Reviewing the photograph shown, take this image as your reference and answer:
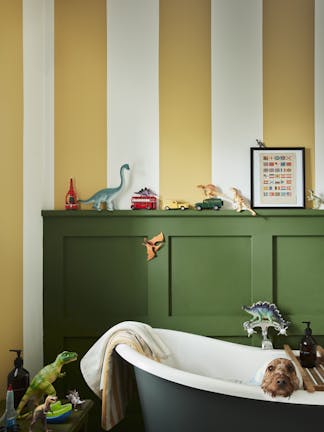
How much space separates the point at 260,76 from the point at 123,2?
3.04 feet

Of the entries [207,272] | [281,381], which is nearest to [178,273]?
[207,272]

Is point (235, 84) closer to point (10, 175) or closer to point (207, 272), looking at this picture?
point (207, 272)

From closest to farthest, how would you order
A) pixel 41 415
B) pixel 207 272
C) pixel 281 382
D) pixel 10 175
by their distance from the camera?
pixel 281 382 → pixel 41 415 → pixel 10 175 → pixel 207 272

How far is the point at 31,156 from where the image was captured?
9.20 feet

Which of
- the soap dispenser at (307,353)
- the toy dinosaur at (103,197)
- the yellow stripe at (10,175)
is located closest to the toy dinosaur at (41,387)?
the yellow stripe at (10,175)

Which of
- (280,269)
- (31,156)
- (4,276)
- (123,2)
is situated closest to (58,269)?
(4,276)

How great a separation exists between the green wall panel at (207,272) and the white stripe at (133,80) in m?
0.59

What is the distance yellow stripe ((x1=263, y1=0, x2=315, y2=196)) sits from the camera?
2.93 m

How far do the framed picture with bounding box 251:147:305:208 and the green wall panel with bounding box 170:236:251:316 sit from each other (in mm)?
314

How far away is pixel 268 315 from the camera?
2.80 meters

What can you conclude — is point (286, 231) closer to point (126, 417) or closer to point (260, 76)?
point (260, 76)

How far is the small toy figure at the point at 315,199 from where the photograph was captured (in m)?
2.86

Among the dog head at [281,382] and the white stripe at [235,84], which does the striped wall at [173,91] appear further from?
the dog head at [281,382]

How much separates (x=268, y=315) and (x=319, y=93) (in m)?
1.33
